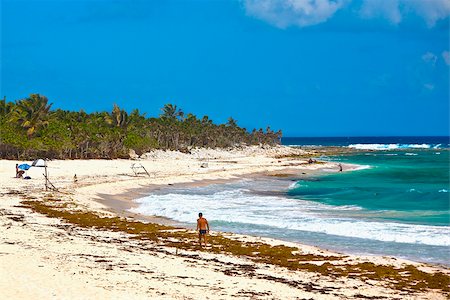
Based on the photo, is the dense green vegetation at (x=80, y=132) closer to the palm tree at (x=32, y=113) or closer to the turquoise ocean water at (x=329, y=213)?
the palm tree at (x=32, y=113)

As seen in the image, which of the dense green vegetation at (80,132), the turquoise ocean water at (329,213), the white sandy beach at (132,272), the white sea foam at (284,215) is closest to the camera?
the white sandy beach at (132,272)

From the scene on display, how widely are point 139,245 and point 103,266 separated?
13.3 ft

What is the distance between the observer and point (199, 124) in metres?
132

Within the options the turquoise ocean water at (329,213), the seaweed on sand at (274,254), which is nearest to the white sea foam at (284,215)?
the turquoise ocean water at (329,213)

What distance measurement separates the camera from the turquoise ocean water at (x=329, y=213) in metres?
22.1

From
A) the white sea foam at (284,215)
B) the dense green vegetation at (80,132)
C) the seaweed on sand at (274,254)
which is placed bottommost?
the seaweed on sand at (274,254)

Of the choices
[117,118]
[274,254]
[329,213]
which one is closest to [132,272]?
[274,254]

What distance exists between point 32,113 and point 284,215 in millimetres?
57000

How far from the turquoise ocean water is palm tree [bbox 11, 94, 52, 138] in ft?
118

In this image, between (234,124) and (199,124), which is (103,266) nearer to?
(199,124)

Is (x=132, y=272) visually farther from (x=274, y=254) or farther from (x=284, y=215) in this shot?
(x=284, y=215)

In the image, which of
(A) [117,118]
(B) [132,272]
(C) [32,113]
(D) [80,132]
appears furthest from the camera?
(A) [117,118]

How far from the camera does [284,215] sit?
29.8 metres

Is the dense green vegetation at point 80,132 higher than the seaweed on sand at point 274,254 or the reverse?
higher
